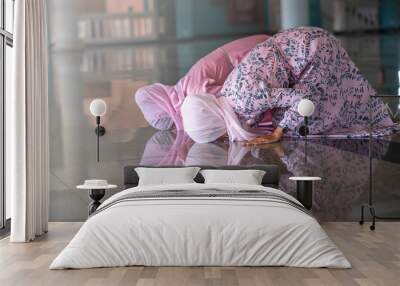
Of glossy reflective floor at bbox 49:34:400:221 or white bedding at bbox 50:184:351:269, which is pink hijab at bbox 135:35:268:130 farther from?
white bedding at bbox 50:184:351:269

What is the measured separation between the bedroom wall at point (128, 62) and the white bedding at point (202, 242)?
7.04ft

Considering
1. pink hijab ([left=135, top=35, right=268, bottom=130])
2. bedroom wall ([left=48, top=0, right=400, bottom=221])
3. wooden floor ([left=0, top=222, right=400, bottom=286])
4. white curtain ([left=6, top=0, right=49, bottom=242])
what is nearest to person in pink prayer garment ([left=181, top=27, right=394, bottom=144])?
pink hijab ([left=135, top=35, right=268, bottom=130])

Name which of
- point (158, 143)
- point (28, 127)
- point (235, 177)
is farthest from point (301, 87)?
point (28, 127)

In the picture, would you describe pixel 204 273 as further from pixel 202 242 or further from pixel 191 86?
pixel 191 86

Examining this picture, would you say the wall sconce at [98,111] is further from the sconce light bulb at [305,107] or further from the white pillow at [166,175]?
the sconce light bulb at [305,107]

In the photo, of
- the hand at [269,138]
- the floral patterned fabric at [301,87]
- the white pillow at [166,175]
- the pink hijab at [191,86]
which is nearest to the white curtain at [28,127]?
the white pillow at [166,175]

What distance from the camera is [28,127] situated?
5.50 m

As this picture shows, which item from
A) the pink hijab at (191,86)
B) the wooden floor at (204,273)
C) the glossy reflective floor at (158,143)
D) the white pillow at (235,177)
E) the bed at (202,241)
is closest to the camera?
the wooden floor at (204,273)

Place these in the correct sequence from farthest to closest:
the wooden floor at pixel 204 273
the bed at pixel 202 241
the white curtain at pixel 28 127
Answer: the white curtain at pixel 28 127
the bed at pixel 202 241
the wooden floor at pixel 204 273

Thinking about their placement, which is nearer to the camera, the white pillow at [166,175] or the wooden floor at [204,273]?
the wooden floor at [204,273]

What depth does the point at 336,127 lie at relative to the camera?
20.8 ft

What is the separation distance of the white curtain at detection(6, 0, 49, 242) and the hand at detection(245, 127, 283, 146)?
215cm

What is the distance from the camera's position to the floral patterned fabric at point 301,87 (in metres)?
6.22

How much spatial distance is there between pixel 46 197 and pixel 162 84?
1.78m
